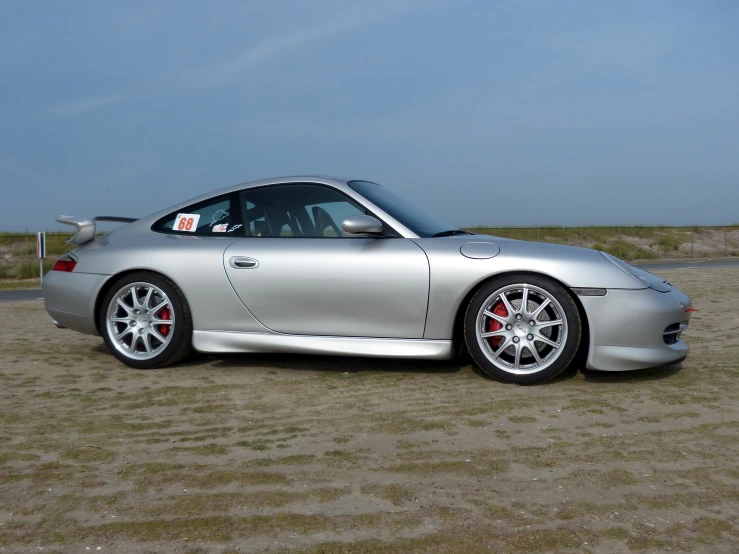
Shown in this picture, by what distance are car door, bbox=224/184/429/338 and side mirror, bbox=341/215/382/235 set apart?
0.17 m

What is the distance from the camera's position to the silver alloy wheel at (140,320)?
18.2 ft

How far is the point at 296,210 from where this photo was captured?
5.57 meters

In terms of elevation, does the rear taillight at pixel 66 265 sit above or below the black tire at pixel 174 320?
above

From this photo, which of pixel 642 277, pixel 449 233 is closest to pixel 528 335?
pixel 642 277

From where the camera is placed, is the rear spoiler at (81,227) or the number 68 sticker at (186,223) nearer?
the number 68 sticker at (186,223)

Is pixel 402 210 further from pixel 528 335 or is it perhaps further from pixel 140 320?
pixel 140 320

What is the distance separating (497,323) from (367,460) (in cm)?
187

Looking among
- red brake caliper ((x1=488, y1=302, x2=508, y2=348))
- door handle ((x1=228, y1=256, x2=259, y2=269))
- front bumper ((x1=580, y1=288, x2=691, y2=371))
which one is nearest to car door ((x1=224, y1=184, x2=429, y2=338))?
door handle ((x1=228, y1=256, x2=259, y2=269))

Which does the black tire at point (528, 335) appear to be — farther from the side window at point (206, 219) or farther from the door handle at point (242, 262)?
the side window at point (206, 219)

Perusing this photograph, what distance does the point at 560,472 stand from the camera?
312cm

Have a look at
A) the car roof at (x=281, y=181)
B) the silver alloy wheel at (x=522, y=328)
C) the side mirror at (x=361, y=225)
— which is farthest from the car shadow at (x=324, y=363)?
the car roof at (x=281, y=181)

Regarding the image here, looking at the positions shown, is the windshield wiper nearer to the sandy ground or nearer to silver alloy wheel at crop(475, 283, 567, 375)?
silver alloy wheel at crop(475, 283, 567, 375)

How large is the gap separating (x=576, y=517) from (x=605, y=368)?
227 cm

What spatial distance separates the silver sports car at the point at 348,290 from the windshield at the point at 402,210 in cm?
2
